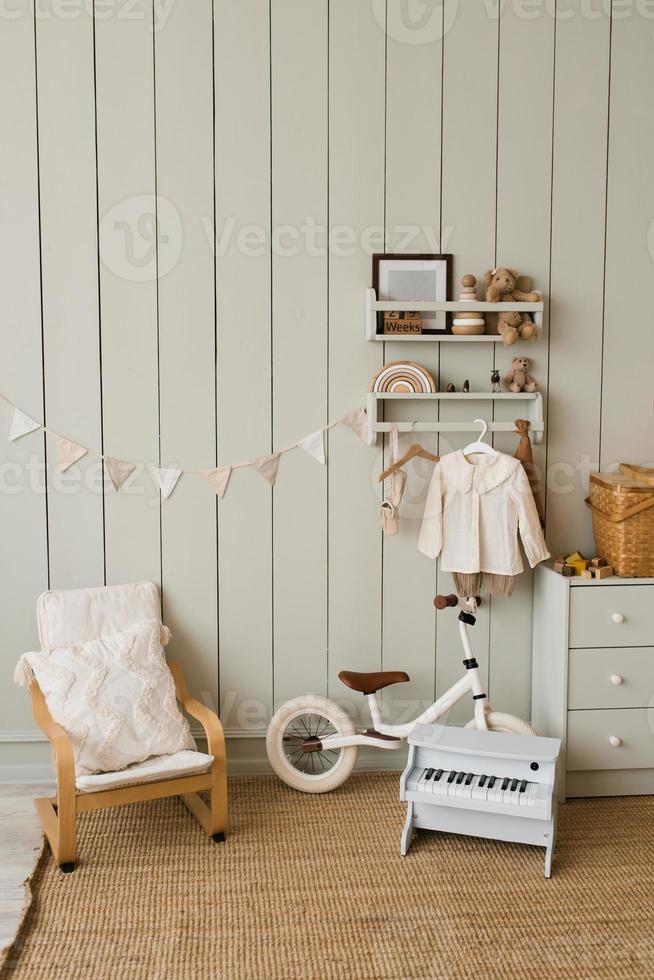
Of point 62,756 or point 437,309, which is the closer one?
point 62,756

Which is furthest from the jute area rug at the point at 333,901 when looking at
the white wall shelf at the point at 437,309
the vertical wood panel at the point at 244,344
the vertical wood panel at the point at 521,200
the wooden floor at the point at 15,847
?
the white wall shelf at the point at 437,309

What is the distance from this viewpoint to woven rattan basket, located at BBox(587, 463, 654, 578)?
2867mm

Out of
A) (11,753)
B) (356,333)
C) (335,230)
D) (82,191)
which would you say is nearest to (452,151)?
(335,230)

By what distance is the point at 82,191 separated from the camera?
2979mm

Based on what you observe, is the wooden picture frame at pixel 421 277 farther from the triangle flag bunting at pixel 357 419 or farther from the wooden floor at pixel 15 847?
the wooden floor at pixel 15 847

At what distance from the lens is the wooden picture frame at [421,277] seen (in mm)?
3055

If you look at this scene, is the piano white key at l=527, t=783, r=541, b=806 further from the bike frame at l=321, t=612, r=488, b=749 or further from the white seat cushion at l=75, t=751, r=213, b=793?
the white seat cushion at l=75, t=751, r=213, b=793

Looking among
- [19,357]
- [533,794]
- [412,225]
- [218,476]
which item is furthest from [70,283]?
[533,794]

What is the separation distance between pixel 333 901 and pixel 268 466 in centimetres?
139

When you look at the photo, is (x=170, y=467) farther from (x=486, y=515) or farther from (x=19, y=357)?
Result: (x=486, y=515)

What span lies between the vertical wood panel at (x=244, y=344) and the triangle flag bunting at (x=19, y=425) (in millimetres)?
633

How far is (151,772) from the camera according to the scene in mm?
2547

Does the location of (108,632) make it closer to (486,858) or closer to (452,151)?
(486,858)

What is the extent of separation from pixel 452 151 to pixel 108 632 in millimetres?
1986
